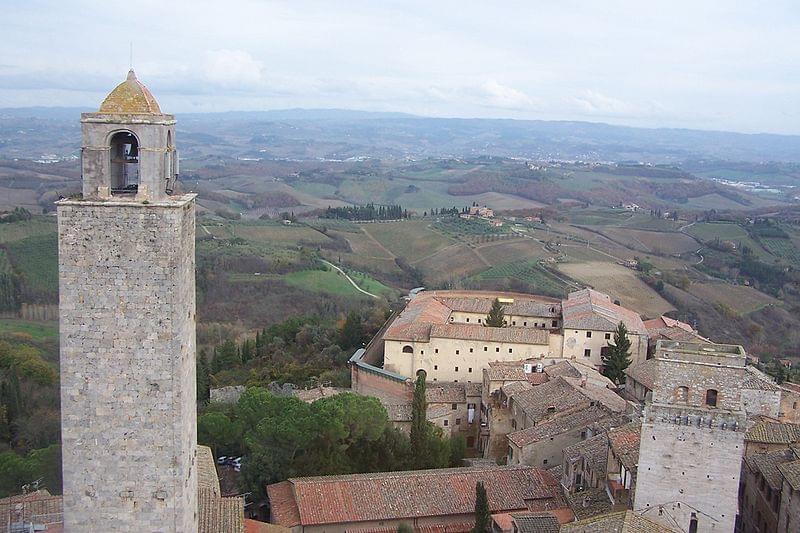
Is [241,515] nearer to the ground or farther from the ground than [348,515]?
farther from the ground

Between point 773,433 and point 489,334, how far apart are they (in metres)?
16.5

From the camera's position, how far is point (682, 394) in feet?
60.4

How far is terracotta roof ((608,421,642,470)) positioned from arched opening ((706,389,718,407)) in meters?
2.42

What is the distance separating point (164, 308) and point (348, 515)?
36.0 ft

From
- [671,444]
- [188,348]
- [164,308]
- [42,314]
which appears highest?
[164,308]

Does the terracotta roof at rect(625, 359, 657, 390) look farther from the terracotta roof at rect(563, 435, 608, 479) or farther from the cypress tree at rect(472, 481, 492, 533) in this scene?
the cypress tree at rect(472, 481, 492, 533)

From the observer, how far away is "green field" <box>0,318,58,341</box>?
174 feet

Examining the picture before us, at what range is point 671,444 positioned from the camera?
60.0 ft

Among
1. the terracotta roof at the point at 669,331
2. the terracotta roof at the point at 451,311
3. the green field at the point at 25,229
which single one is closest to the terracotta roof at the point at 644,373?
the terracotta roof at the point at 669,331

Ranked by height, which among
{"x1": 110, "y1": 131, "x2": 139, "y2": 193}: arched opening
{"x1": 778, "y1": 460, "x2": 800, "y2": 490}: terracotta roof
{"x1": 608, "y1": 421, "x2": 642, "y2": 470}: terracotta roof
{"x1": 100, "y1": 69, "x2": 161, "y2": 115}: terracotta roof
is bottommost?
{"x1": 608, "y1": 421, "x2": 642, "y2": 470}: terracotta roof

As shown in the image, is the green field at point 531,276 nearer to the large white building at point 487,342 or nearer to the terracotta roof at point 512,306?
the terracotta roof at point 512,306

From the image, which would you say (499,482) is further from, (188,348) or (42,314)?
(42,314)

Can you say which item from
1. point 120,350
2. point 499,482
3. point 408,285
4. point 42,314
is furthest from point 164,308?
point 408,285

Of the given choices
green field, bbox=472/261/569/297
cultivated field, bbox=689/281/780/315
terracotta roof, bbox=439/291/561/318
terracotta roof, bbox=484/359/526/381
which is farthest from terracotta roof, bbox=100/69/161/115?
cultivated field, bbox=689/281/780/315
